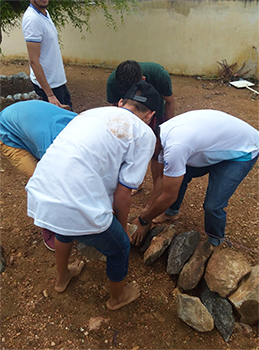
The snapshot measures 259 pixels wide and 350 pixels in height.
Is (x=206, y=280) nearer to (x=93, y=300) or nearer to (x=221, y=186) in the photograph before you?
(x=221, y=186)

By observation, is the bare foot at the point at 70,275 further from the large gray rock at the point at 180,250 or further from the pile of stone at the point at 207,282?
the large gray rock at the point at 180,250

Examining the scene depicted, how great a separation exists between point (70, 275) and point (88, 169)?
3.77 ft

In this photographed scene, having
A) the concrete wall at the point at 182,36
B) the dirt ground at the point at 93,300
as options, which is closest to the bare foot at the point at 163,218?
the dirt ground at the point at 93,300

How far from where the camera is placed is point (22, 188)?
3.12 metres

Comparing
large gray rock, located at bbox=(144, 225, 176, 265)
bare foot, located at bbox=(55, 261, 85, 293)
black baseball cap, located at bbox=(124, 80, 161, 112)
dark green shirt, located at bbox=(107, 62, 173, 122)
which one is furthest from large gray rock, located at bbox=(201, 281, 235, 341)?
dark green shirt, located at bbox=(107, 62, 173, 122)

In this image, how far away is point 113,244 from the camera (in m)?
1.45

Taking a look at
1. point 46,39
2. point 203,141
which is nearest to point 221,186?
point 203,141

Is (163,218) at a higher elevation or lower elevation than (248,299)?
lower

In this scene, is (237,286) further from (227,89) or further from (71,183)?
(227,89)

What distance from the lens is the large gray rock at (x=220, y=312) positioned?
1.73 metres

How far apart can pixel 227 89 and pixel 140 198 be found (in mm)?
4562

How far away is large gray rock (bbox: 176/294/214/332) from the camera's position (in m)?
1.71

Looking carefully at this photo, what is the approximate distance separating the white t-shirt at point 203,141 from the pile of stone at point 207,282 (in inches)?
26.2

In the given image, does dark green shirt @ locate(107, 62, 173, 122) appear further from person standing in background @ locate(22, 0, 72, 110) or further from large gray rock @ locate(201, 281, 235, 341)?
large gray rock @ locate(201, 281, 235, 341)
